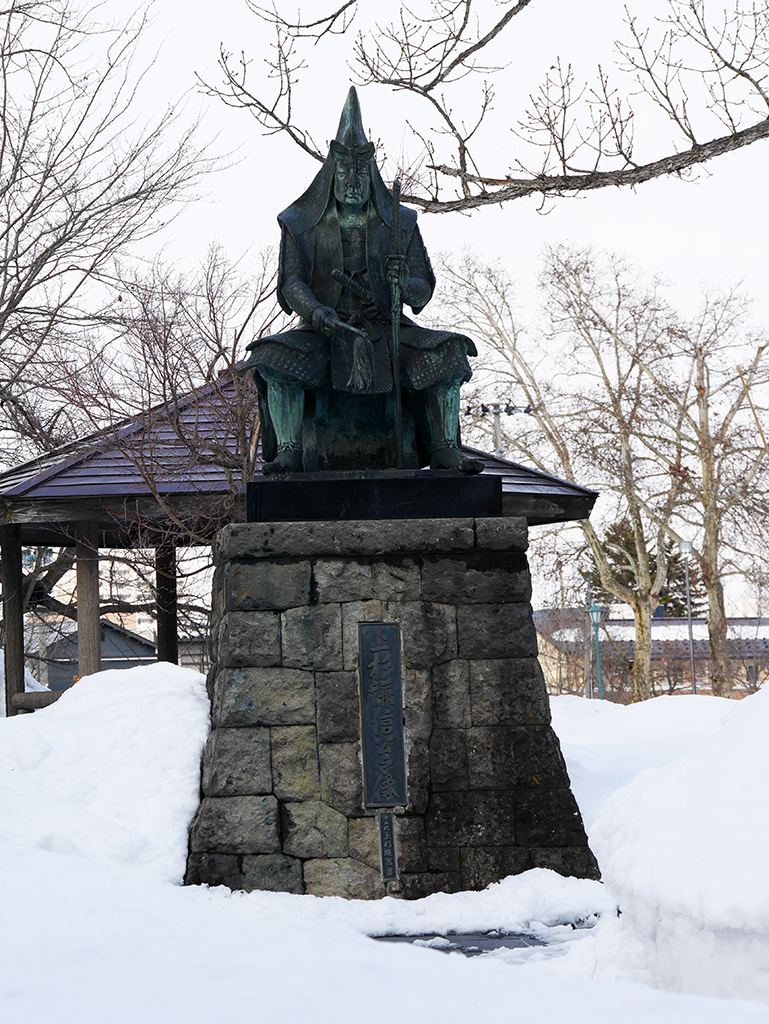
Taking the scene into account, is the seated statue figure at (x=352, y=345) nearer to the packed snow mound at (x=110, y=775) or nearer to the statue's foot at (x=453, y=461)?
the statue's foot at (x=453, y=461)

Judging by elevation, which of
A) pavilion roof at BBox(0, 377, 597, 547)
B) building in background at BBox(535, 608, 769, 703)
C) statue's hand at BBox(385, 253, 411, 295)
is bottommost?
building in background at BBox(535, 608, 769, 703)

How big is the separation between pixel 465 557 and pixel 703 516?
1909cm

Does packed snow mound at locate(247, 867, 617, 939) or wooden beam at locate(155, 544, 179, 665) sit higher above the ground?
wooden beam at locate(155, 544, 179, 665)

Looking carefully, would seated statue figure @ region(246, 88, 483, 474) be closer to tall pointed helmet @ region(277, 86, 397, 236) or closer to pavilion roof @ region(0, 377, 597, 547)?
tall pointed helmet @ region(277, 86, 397, 236)

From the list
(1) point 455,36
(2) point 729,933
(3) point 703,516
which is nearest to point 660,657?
(3) point 703,516

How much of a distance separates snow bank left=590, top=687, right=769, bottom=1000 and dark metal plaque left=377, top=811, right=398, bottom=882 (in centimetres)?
219

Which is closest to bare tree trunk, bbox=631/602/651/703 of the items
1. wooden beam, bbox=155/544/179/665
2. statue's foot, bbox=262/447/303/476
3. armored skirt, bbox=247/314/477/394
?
wooden beam, bbox=155/544/179/665

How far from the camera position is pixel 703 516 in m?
23.0

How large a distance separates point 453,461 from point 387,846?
194 centimetres

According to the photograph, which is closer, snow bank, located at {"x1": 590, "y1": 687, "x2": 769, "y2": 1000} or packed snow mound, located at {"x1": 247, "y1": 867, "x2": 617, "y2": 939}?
snow bank, located at {"x1": 590, "y1": 687, "x2": 769, "y2": 1000}

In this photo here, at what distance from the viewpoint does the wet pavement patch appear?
13.2 ft

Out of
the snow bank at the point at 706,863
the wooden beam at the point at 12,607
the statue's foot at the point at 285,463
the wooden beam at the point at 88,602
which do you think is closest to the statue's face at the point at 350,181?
the statue's foot at the point at 285,463

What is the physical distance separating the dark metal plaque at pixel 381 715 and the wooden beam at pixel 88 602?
5097 millimetres

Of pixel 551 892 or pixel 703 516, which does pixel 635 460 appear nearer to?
pixel 703 516
